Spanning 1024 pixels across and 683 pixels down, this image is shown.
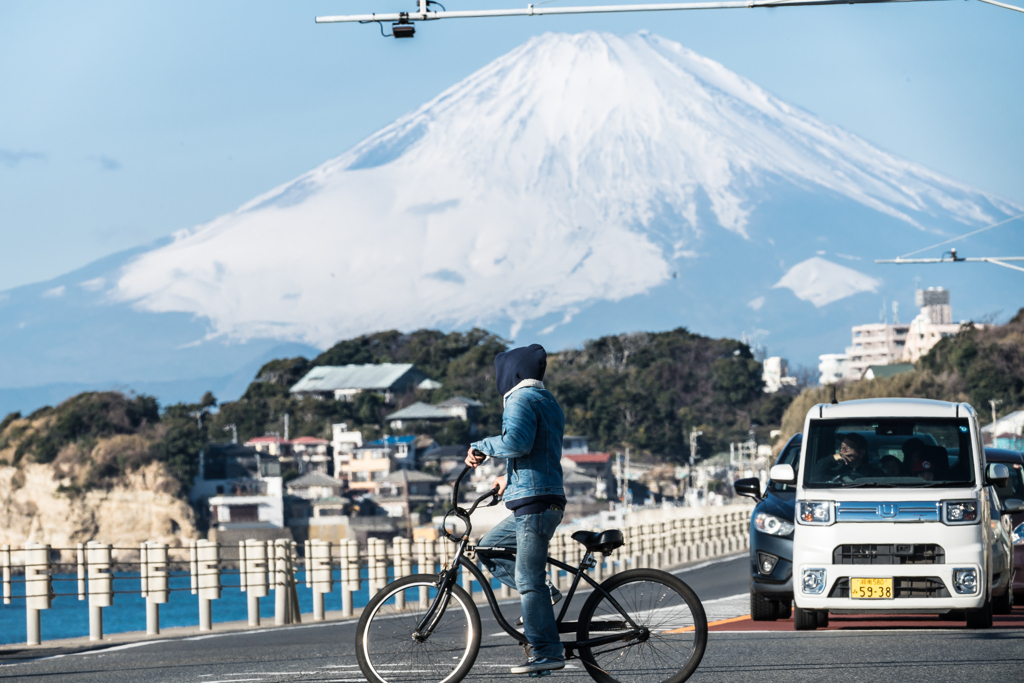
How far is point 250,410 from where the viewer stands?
141625mm

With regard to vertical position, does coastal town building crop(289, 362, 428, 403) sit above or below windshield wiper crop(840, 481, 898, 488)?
above

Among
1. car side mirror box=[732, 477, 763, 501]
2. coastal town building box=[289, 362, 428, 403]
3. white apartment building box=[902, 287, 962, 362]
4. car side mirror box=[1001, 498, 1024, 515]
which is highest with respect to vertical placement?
white apartment building box=[902, 287, 962, 362]

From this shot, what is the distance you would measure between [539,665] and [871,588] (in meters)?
4.47

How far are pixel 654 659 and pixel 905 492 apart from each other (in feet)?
14.0

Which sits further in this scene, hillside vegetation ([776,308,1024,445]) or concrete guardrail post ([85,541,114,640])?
hillside vegetation ([776,308,1024,445])

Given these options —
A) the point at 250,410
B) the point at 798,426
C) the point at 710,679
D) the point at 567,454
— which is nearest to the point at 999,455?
the point at 710,679

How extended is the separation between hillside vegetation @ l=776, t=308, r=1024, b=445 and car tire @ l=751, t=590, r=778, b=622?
6786cm

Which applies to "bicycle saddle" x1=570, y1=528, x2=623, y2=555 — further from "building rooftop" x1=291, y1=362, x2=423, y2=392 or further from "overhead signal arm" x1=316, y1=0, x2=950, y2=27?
"building rooftop" x1=291, y1=362, x2=423, y2=392

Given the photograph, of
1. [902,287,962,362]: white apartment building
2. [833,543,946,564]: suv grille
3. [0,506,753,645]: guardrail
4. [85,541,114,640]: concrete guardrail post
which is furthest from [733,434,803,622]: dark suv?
[902,287,962,362]: white apartment building

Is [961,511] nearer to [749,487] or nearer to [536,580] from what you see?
[749,487]

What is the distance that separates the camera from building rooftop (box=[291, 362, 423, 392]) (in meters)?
165

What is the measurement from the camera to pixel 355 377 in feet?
566

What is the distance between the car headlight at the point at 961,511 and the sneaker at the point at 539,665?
190 inches

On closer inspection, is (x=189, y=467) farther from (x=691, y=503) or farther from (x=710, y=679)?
(x=710, y=679)
